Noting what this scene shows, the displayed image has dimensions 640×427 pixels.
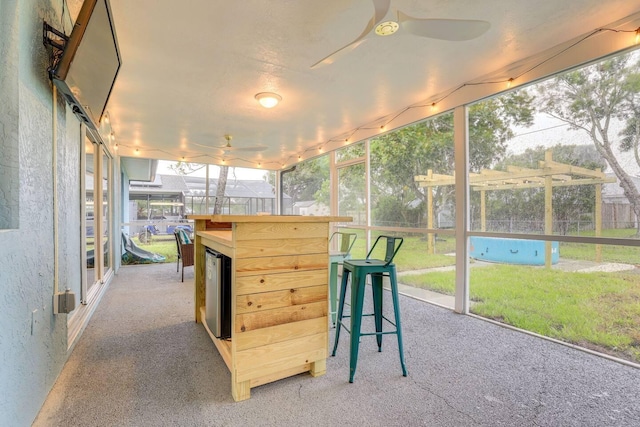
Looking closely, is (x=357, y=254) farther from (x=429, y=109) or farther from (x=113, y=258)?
(x=113, y=258)

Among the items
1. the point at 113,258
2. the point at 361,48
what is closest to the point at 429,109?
the point at 361,48

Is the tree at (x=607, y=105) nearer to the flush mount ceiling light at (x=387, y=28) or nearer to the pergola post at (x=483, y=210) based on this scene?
the pergola post at (x=483, y=210)

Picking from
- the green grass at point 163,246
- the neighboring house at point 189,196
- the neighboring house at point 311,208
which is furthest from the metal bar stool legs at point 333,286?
the green grass at point 163,246

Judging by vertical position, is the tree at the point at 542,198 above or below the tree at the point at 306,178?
below

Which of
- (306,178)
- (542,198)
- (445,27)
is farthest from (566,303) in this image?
(306,178)

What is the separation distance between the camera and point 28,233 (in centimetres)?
148

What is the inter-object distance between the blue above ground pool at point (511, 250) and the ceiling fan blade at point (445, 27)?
2053 mm

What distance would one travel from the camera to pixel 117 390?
1812mm

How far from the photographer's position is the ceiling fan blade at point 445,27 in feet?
5.74

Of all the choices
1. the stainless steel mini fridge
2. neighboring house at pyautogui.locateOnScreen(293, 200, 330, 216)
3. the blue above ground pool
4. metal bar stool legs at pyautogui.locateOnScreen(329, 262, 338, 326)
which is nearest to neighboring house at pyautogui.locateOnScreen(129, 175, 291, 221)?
neighboring house at pyautogui.locateOnScreen(293, 200, 330, 216)

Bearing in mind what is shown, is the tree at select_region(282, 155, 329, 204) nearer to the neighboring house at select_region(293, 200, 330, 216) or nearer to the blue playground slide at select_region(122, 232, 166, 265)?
the neighboring house at select_region(293, 200, 330, 216)

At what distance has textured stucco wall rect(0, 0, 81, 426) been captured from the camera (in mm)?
1271

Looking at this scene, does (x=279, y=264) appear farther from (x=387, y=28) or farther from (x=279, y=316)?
(x=387, y=28)

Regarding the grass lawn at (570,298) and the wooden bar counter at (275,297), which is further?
the grass lawn at (570,298)
